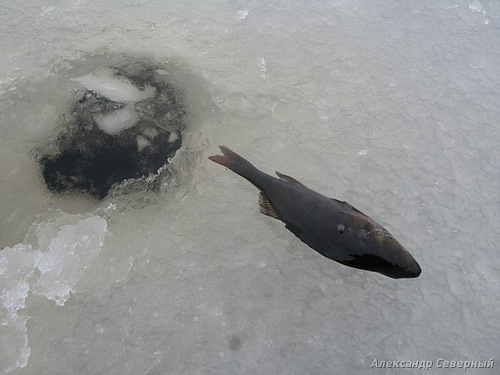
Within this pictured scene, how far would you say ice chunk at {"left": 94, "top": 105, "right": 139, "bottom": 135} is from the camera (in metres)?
3.27

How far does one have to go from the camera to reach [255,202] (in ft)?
9.73

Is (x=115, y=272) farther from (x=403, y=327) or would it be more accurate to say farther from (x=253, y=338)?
(x=403, y=327)

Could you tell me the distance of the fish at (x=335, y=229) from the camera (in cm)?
241

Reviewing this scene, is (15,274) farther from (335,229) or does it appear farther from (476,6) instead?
(476,6)

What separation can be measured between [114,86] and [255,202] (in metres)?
1.49

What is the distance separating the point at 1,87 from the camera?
11.5 ft

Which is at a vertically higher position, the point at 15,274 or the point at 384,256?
the point at 384,256

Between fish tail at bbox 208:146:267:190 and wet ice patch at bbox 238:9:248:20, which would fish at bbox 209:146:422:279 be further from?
wet ice patch at bbox 238:9:248:20

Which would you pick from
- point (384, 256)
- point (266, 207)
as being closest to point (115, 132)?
point (266, 207)

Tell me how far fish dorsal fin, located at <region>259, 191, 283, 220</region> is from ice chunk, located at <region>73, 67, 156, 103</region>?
1.33 meters

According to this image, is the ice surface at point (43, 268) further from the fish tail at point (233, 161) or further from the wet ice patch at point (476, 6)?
the wet ice patch at point (476, 6)

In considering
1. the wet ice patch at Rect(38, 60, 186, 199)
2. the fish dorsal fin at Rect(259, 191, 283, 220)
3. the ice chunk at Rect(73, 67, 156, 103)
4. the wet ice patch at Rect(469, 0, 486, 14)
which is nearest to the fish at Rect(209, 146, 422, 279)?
the fish dorsal fin at Rect(259, 191, 283, 220)

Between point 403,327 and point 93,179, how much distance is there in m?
Answer: 2.10

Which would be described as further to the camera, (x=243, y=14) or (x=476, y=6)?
(x=476, y=6)
